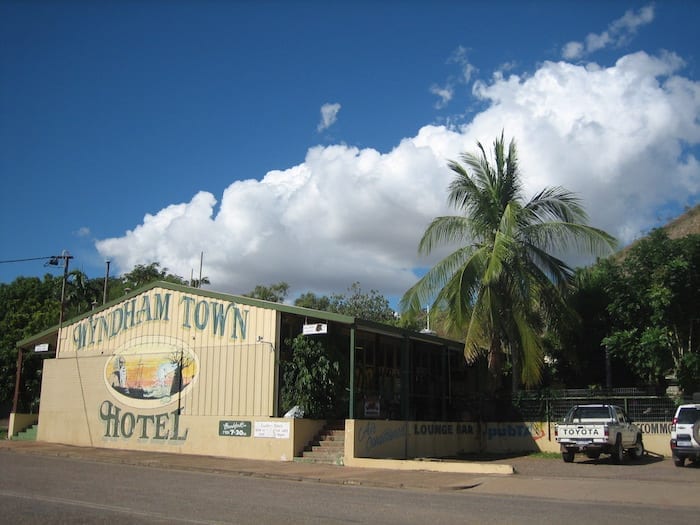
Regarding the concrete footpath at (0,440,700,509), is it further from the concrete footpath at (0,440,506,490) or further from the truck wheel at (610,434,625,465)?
the truck wheel at (610,434,625,465)

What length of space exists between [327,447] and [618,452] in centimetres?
865

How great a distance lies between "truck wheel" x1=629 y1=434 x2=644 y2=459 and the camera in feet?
72.0

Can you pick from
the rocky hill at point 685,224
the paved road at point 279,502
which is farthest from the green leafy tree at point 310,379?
the rocky hill at point 685,224

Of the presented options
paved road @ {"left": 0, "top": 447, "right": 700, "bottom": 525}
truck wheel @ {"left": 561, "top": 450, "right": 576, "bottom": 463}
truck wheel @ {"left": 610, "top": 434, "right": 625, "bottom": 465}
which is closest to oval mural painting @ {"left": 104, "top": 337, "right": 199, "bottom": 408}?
paved road @ {"left": 0, "top": 447, "right": 700, "bottom": 525}

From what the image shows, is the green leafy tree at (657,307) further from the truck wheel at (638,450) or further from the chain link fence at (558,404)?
the truck wheel at (638,450)

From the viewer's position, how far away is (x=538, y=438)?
25.4 m

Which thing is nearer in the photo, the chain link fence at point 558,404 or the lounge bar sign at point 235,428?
the lounge bar sign at point 235,428

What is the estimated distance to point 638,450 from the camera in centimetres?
2217

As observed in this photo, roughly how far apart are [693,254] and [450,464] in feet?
44.3

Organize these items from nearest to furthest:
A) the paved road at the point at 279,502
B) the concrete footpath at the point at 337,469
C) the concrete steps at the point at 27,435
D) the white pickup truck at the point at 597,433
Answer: the paved road at the point at 279,502
the concrete footpath at the point at 337,469
the white pickup truck at the point at 597,433
the concrete steps at the point at 27,435

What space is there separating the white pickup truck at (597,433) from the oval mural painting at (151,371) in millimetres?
12522

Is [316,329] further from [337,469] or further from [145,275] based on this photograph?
[145,275]

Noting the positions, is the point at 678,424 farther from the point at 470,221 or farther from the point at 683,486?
the point at 470,221

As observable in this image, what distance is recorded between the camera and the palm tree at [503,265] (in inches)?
951
